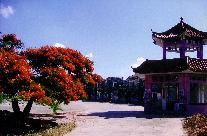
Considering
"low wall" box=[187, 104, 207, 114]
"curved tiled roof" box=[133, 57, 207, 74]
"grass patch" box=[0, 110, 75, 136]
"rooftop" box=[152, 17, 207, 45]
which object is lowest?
"grass patch" box=[0, 110, 75, 136]

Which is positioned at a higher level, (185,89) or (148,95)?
(185,89)

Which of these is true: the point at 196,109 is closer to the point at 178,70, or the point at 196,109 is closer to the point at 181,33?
the point at 178,70

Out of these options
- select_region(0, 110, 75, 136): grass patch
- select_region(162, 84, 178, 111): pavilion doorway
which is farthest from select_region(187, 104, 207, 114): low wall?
select_region(0, 110, 75, 136): grass patch

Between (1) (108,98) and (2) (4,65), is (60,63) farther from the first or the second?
(1) (108,98)

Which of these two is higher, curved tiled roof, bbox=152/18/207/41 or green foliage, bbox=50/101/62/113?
curved tiled roof, bbox=152/18/207/41

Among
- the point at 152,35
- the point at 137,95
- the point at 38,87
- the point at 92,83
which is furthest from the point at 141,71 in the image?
the point at 137,95

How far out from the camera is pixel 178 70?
Result: 24.9 meters

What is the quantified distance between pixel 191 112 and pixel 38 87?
1354cm

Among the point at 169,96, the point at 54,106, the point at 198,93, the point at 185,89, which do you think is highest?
the point at 185,89

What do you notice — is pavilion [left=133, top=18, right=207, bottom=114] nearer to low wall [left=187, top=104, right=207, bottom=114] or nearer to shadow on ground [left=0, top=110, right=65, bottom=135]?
low wall [left=187, top=104, right=207, bottom=114]

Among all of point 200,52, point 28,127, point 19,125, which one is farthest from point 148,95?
point 19,125

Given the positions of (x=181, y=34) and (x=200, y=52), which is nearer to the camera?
(x=181, y=34)

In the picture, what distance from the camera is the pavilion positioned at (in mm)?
25359

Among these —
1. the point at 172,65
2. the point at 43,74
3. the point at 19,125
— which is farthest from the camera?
the point at 172,65
